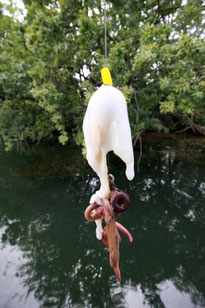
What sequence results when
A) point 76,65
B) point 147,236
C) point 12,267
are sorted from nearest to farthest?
1. point 12,267
2. point 147,236
3. point 76,65

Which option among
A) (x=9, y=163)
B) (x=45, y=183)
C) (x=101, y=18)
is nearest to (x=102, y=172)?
(x=101, y=18)

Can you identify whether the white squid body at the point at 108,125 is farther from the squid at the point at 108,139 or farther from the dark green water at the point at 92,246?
the dark green water at the point at 92,246

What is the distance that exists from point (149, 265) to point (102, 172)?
2.92m

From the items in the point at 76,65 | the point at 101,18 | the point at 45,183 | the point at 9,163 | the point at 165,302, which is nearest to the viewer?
the point at 165,302

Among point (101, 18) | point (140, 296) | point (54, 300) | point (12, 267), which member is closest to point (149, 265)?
point (140, 296)

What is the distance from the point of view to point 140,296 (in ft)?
9.08

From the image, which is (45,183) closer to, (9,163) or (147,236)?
(9,163)

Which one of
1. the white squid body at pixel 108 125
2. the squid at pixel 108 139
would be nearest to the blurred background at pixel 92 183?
the squid at pixel 108 139

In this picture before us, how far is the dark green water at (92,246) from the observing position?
2775mm

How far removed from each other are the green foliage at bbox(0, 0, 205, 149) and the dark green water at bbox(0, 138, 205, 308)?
2.03 metres

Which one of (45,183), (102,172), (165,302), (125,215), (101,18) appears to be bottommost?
(165,302)

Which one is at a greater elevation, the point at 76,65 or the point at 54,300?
the point at 76,65

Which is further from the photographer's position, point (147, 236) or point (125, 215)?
point (125, 215)

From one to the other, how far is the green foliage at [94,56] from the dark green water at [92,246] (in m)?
2.03
